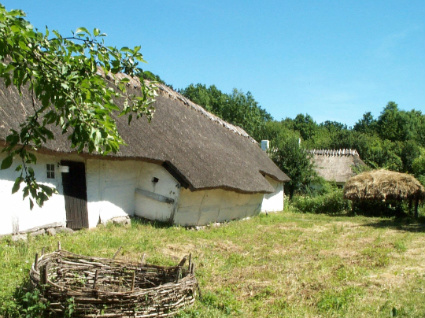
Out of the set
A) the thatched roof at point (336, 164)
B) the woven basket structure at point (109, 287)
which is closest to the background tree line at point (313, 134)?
the thatched roof at point (336, 164)

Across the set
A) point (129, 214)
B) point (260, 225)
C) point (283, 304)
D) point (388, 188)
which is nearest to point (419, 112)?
point (388, 188)

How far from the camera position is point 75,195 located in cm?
1017

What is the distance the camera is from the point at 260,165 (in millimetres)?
19281

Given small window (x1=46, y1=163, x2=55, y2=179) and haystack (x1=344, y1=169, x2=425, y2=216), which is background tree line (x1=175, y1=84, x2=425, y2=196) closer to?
haystack (x1=344, y1=169, x2=425, y2=216)

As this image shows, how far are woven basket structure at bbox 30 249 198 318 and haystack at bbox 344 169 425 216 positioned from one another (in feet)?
46.3

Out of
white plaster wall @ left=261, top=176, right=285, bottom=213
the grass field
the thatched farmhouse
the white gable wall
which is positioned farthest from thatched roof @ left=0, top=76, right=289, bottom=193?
the grass field

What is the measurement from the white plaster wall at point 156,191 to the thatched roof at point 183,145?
0.33 meters

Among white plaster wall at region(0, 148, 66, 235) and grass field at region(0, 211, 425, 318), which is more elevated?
white plaster wall at region(0, 148, 66, 235)

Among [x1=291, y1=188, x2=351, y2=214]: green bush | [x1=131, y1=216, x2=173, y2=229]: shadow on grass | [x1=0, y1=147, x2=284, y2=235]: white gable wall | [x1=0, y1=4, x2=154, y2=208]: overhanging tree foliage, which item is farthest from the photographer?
[x1=291, y1=188, x2=351, y2=214]: green bush

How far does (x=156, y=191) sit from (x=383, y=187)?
1047cm

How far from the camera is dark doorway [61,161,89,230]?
9.97 meters

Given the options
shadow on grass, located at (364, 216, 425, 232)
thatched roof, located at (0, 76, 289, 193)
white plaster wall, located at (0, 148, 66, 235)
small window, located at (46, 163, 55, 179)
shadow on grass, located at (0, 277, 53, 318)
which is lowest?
shadow on grass, located at (364, 216, 425, 232)

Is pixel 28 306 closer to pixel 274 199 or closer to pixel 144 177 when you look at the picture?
pixel 144 177

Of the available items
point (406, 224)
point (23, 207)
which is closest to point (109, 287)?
point (23, 207)
